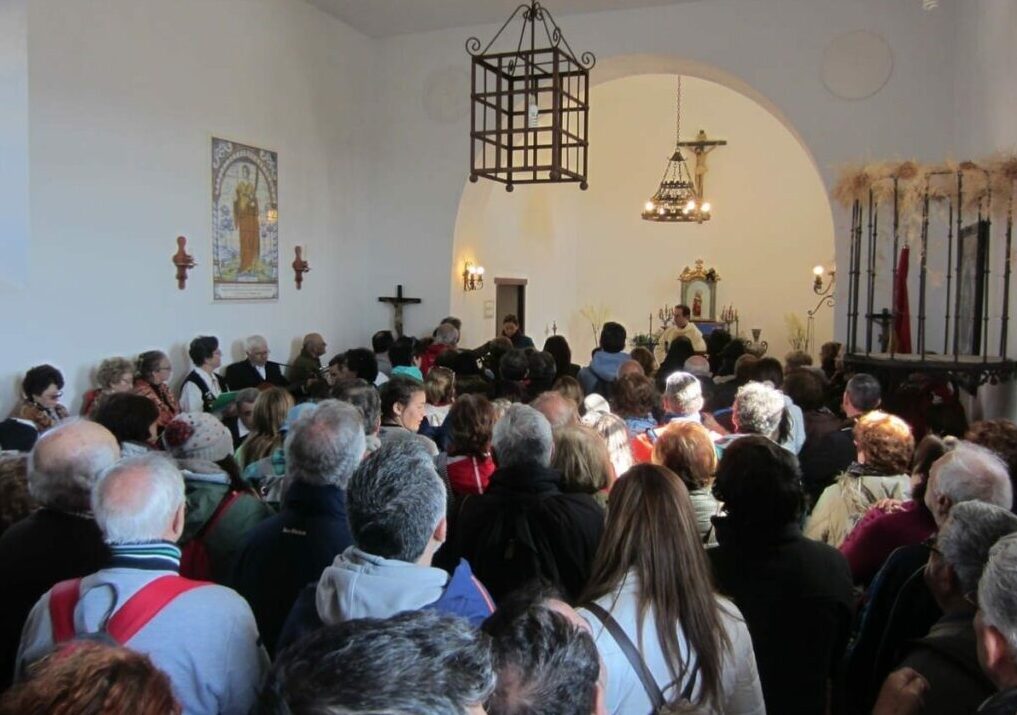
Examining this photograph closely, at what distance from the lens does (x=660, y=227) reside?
52.2 feet

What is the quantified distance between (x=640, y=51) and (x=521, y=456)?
7782 millimetres

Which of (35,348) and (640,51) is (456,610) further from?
(640,51)

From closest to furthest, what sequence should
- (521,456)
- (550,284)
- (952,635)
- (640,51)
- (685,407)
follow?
(952,635) < (521,456) < (685,407) < (640,51) < (550,284)

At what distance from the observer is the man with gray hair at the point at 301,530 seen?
254cm

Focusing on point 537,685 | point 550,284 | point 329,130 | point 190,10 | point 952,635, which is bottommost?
point 952,635

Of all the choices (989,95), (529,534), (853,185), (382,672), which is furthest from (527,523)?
→ (989,95)

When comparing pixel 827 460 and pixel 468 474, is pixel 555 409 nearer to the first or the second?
pixel 468 474

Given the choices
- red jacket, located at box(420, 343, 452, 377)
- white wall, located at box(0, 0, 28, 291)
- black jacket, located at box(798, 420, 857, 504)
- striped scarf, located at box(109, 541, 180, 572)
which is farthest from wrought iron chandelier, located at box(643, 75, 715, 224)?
striped scarf, located at box(109, 541, 180, 572)

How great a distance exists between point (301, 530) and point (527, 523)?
2.40 feet

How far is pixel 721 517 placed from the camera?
2.50 metres

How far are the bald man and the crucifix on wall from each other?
8.47 m

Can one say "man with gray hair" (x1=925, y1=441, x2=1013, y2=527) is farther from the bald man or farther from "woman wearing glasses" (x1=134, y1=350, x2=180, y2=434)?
the bald man

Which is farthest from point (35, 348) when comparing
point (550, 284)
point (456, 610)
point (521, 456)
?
point (550, 284)

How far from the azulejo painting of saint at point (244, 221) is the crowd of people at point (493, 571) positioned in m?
5.11
